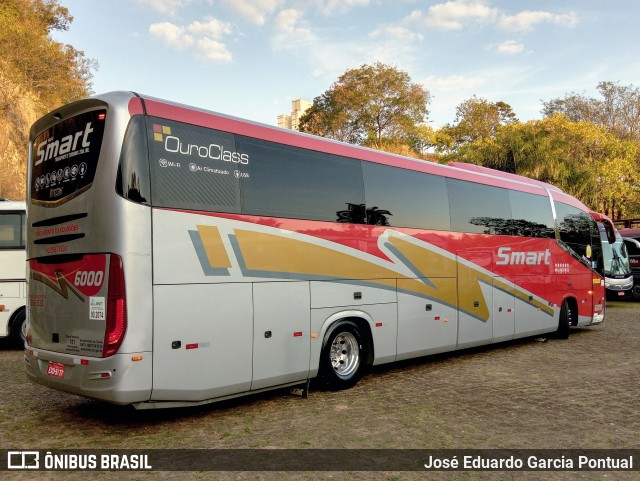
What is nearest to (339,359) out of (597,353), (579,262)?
(597,353)

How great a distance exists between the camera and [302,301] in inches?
279

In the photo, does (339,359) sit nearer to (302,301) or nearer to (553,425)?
(302,301)

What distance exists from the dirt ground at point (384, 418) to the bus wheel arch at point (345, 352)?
0.22m

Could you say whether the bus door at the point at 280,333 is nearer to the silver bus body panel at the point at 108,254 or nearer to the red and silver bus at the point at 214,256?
the red and silver bus at the point at 214,256

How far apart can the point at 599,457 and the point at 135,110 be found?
5.55 metres

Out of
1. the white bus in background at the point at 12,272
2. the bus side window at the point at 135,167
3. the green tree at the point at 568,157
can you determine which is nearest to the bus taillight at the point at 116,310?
the bus side window at the point at 135,167

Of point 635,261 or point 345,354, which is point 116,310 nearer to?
point 345,354

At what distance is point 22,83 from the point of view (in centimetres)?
2817

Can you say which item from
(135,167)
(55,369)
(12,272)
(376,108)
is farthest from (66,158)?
(376,108)

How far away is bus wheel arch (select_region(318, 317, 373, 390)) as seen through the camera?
7.54 metres

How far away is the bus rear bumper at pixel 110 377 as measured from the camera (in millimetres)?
5375

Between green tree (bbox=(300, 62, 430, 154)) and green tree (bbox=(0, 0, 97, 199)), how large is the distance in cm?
2381

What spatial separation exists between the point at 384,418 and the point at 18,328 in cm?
813

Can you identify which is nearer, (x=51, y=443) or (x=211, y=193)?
(x=51, y=443)
